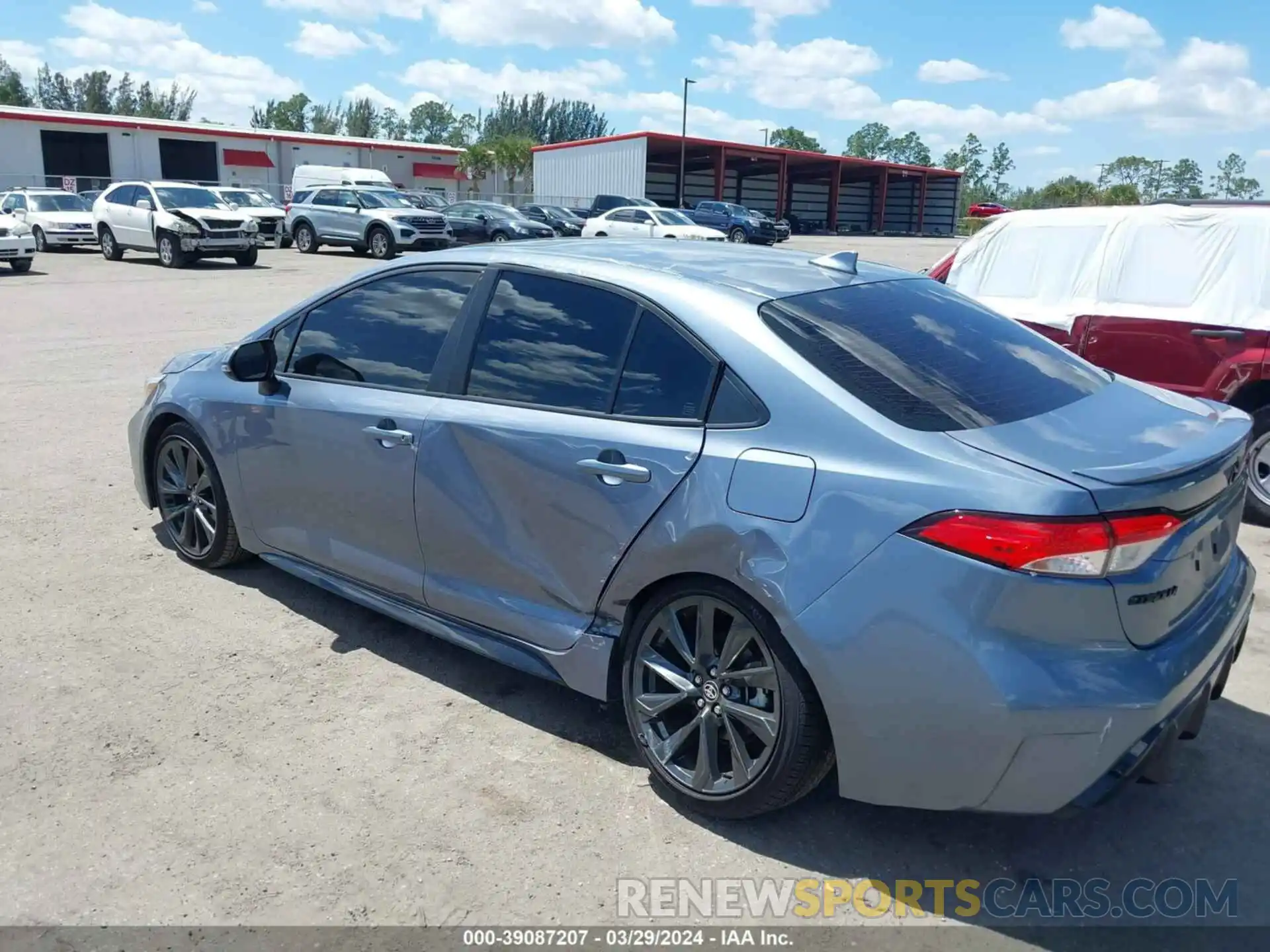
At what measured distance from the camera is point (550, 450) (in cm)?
341

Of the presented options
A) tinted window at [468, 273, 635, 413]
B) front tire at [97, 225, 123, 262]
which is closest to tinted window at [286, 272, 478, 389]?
tinted window at [468, 273, 635, 413]

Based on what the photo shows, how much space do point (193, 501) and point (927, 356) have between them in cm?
356

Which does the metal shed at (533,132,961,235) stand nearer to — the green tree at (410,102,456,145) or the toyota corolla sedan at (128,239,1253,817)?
the toyota corolla sedan at (128,239,1253,817)

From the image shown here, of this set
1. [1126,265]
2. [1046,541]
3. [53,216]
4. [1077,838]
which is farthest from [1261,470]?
[53,216]

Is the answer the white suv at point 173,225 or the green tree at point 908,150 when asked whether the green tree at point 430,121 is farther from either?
the white suv at point 173,225

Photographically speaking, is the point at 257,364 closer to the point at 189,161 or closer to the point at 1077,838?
the point at 1077,838

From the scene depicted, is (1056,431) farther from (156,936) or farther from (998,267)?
(998,267)

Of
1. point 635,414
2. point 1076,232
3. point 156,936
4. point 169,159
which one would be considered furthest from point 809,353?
point 169,159

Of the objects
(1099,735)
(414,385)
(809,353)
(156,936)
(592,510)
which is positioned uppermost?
(809,353)

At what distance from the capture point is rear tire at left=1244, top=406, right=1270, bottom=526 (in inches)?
247

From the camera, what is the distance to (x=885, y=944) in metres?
2.69

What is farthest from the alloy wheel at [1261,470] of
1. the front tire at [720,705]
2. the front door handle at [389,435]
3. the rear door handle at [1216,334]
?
the front door handle at [389,435]

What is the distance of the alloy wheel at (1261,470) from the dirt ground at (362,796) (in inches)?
71.3

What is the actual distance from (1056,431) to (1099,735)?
0.85m
